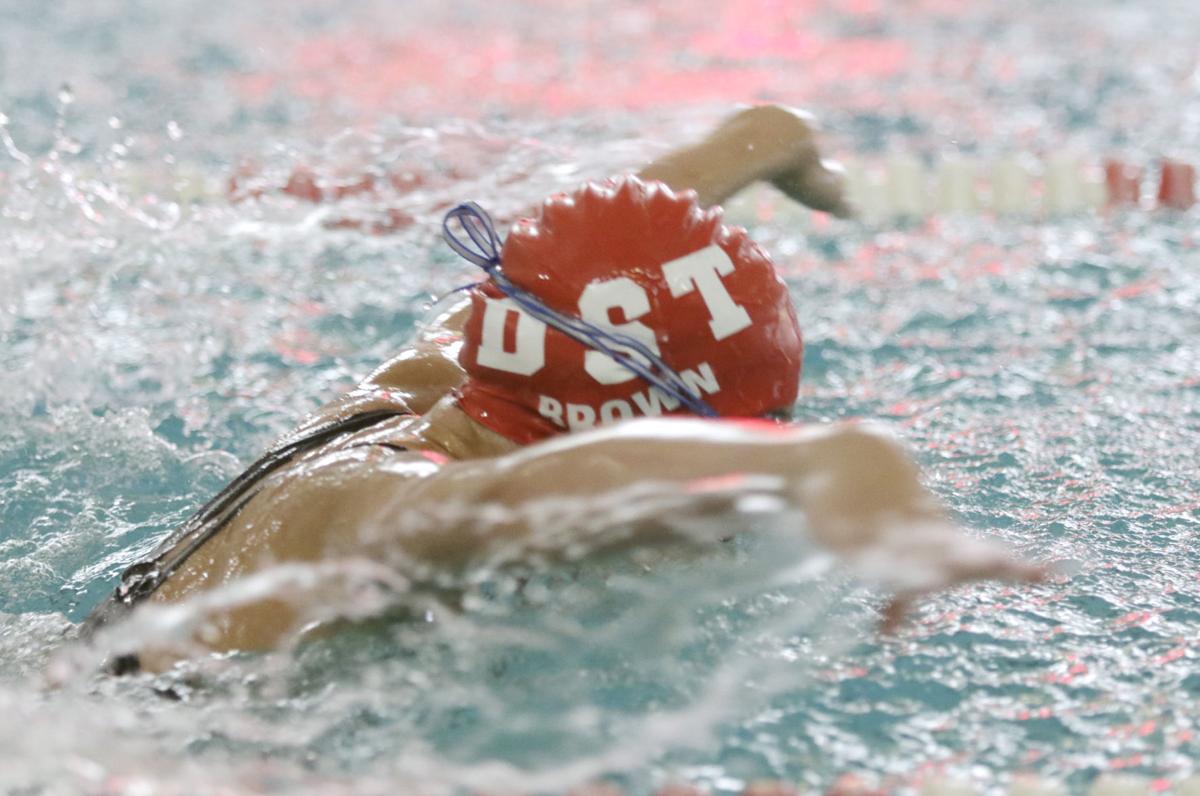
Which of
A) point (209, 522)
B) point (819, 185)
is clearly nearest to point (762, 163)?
point (819, 185)

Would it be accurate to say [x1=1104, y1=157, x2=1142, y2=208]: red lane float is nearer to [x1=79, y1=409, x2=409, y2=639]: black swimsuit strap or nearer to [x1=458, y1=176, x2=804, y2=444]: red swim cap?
[x1=458, y1=176, x2=804, y2=444]: red swim cap

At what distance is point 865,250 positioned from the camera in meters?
4.84

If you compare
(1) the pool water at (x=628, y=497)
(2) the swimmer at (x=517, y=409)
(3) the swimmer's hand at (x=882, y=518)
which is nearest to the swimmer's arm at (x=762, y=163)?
(1) the pool water at (x=628, y=497)

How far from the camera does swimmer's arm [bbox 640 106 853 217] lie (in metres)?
2.73

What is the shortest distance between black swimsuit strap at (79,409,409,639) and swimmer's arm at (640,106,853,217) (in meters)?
1.03

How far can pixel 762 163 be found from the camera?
277cm

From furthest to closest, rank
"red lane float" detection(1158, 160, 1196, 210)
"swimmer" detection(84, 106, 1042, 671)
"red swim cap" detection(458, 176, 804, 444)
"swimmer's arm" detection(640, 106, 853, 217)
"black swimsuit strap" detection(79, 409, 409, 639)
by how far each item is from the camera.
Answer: "red lane float" detection(1158, 160, 1196, 210) → "swimmer's arm" detection(640, 106, 853, 217) → "black swimsuit strap" detection(79, 409, 409, 639) → "red swim cap" detection(458, 176, 804, 444) → "swimmer" detection(84, 106, 1042, 671)

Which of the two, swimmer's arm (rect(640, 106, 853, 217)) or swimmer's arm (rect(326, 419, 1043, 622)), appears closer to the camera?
swimmer's arm (rect(326, 419, 1043, 622))

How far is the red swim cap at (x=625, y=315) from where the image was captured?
1770mm

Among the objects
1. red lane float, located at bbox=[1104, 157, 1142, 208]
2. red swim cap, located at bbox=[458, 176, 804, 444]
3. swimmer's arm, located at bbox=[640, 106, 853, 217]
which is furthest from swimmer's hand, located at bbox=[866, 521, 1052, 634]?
red lane float, located at bbox=[1104, 157, 1142, 208]

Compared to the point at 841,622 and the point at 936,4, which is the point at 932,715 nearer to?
the point at 841,622

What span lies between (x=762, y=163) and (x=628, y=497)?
1.50m

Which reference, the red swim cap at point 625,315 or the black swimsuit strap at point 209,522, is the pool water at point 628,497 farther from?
the red swim cap at point 625,315

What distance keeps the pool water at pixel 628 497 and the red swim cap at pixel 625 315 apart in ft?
0.81
